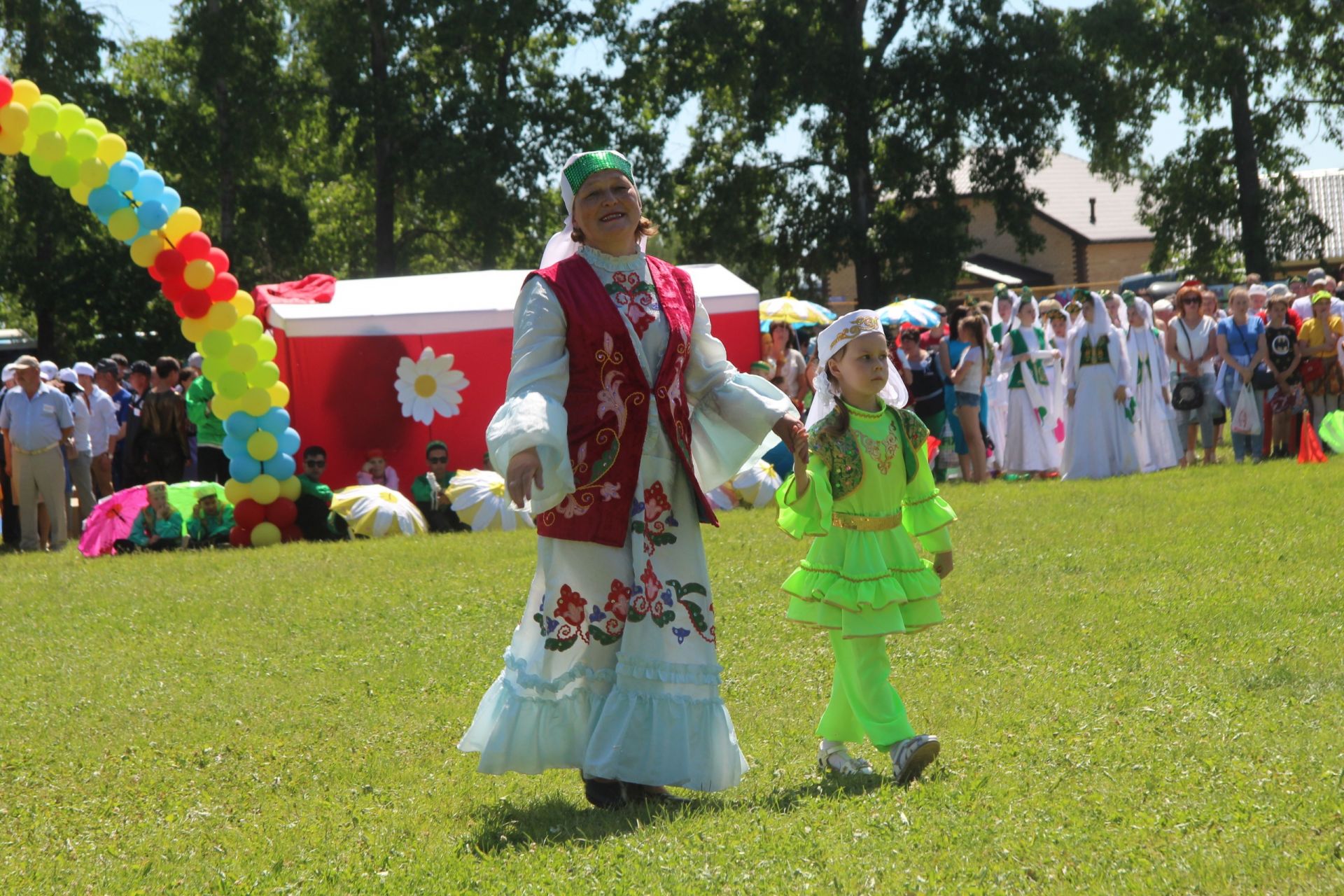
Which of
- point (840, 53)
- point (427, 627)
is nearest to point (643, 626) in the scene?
point (427, 627)

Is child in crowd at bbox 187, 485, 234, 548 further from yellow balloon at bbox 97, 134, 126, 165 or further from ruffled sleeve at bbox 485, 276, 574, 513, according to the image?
Result: ruffled sleeve at bbox 485, 276, 574, 513

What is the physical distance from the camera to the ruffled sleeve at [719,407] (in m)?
5.07

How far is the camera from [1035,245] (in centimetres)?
3284

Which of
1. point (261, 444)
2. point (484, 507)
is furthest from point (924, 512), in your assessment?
point (261, 444)

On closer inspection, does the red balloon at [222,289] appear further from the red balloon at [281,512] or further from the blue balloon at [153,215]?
the red balloon at [281,512]

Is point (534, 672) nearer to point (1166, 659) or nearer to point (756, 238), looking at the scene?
point (1166, 659)

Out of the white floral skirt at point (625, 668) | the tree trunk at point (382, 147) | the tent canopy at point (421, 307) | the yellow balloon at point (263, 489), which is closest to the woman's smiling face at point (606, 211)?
the white floral skirt at point (625, 668)

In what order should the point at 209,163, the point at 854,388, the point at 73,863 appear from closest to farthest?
the point at 73,863 < the point at 854,388 < the point at 209,163

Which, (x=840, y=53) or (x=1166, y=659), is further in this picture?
(x=840, y=53)

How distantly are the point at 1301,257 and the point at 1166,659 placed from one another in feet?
A: 98.8

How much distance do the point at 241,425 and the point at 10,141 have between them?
118 inches

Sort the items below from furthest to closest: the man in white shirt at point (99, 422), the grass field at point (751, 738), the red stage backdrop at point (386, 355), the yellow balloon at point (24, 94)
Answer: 1. the man in white shirt at point (99, 422)
2. the red stage backdrop at point (386, 355)
3. the yellow balloon at point (24, 94)
4. the grass field at point (751, 738)

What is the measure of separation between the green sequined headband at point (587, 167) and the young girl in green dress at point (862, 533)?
3.36 ft

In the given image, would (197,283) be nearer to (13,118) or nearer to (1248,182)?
(13,118)
